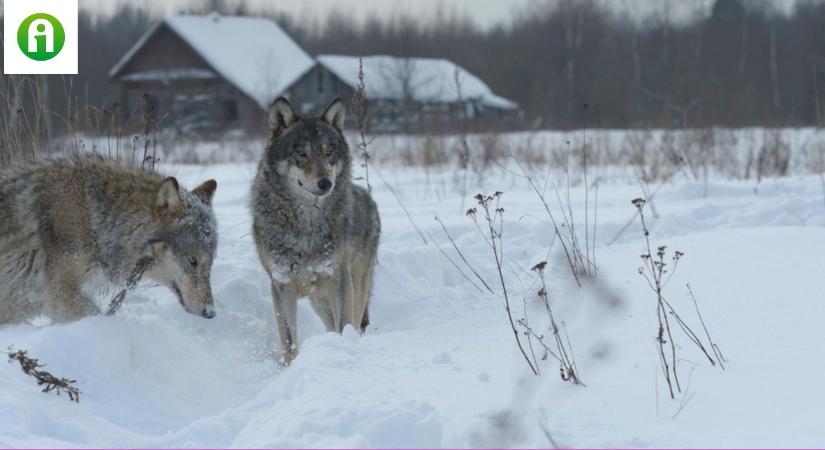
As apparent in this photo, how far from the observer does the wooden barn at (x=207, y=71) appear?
4316 centimetres

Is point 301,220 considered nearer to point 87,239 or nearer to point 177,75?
point 87,239

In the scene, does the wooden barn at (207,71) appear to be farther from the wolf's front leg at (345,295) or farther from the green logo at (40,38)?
the wolf's front leg at (345,295)

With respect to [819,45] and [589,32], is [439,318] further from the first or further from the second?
[589,32]

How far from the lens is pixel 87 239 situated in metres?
4.96

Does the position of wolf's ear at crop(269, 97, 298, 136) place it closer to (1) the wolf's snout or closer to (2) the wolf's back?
(1) the wolf's snout

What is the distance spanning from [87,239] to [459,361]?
2380 mm

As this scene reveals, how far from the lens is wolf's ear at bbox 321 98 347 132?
5.54 meters

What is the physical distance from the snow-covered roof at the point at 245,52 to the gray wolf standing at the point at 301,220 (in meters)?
36.8

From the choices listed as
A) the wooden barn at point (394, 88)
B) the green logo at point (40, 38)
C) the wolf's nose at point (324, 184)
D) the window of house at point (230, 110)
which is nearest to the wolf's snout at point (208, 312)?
the wolf's nose at point (324, 184)

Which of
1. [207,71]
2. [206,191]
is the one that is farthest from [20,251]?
[207,71]

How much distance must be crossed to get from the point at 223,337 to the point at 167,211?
46.9 inches

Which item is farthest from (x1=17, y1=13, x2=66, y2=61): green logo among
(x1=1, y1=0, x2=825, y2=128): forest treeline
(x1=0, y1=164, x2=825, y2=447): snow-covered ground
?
(x1=1, y1=0, x2=825, y2=128): forest treeline

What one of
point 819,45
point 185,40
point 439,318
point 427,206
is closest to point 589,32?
point 819,45

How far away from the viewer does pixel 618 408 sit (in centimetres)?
321
